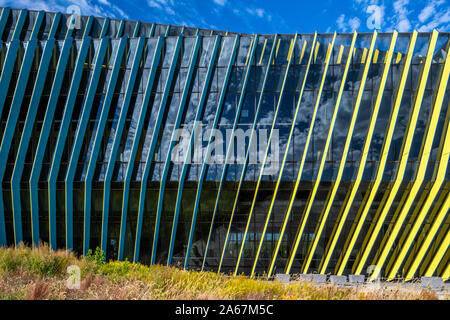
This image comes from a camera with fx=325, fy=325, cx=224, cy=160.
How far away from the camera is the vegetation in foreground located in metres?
6.30

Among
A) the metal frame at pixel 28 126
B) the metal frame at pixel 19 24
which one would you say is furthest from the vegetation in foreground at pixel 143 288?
the metal frame at pixel 19 24

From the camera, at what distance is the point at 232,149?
15.5m

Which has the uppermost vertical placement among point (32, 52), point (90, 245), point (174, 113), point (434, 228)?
point (32, 52)

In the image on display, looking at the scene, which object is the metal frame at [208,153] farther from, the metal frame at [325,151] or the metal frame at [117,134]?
the metal frame at [325,151]

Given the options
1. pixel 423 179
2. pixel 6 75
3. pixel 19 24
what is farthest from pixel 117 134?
pixel 19 24

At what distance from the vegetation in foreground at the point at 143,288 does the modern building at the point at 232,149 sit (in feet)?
25.3

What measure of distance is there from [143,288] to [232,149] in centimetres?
954

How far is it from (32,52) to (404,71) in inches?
702

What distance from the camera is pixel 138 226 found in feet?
52.3

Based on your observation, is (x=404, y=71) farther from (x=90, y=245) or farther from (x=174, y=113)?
(x=90, y=245)

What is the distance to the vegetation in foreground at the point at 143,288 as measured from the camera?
20.7 ft

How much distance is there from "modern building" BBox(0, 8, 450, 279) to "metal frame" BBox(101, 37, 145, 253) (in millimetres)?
66

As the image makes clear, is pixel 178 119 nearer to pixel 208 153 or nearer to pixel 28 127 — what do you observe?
pixel 208 153

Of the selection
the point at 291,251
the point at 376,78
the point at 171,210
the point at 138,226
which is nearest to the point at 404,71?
the point at 376,78
